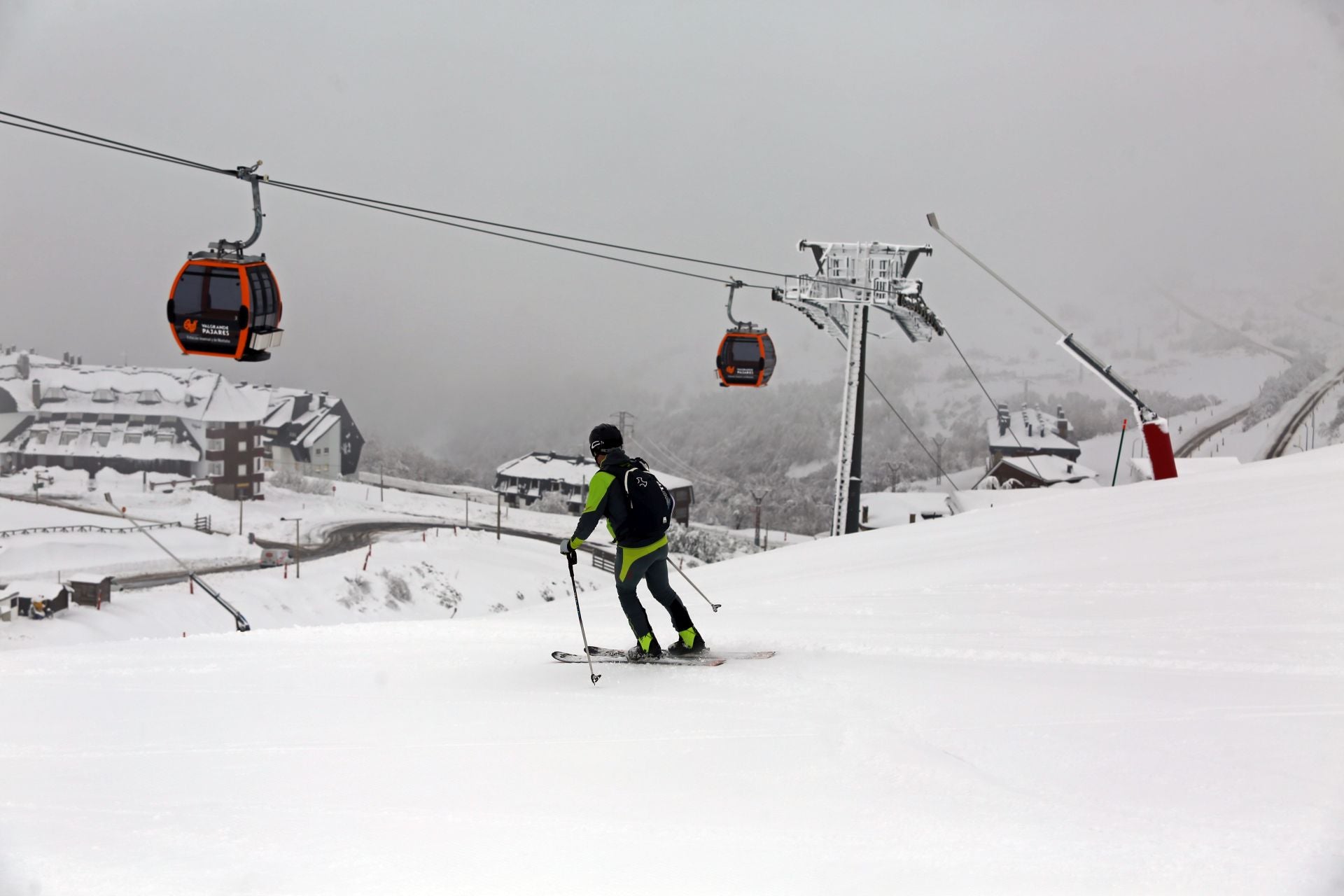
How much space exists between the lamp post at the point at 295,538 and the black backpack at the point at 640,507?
12769 millimetres

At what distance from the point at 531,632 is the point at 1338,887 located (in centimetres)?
413

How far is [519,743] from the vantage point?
9.58 ft

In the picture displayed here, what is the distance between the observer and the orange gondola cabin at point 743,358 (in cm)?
995

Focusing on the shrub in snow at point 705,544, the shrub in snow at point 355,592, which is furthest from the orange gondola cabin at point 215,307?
the shrub in snow at point 705,544

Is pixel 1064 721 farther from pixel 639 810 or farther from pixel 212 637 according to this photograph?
pixel 212 637

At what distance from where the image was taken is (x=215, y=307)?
5438mm

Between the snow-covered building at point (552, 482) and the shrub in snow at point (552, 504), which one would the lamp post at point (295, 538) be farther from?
the shrub in snow at point (552, 504)

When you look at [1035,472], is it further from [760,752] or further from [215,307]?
[760,752]

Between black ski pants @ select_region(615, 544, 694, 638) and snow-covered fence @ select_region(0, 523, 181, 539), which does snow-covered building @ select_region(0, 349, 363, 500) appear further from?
black ski pants @ select_region(615, 544, 694, 638)

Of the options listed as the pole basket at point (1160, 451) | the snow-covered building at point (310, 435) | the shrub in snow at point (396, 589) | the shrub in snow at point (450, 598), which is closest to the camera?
the pole basket at point (1160, 451)

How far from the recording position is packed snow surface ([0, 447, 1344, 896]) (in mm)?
1993

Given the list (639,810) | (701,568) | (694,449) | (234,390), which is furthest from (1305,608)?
(234,390)

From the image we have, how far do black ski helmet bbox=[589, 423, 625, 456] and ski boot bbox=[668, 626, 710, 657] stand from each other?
900mm

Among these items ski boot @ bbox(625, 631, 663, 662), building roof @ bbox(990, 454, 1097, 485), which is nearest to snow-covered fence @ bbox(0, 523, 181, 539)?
ski boot @ bbox(625, 631, 663, 662)
